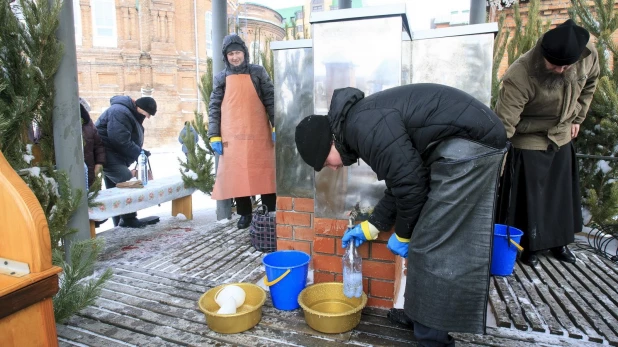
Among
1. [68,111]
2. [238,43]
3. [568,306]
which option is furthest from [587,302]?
[68,111]

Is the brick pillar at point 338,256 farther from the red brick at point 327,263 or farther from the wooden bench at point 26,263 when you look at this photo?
the wooden bench at point 26,263

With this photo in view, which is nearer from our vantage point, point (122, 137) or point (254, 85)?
point (254, 85)

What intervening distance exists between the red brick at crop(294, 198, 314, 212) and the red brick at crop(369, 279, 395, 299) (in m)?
0.74

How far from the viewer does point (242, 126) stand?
4.19m

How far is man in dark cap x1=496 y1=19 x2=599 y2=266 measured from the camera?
312 centimetres

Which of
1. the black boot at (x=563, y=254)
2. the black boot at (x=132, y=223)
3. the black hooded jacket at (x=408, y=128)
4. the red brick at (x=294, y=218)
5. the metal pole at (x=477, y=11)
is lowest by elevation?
the black boot at (x=132, y=223)

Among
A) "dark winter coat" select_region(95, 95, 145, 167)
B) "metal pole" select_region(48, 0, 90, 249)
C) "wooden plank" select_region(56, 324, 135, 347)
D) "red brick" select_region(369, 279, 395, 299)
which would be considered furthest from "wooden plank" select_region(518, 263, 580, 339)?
"dark winter coat" select_region(95, 95, 145, 167)

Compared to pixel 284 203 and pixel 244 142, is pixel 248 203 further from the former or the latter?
pixel 284 203

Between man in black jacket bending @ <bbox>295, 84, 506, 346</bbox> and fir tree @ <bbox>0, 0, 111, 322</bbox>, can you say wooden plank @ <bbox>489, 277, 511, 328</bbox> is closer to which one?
man in black jacket bending @ <bbox>295, 84, 506, 346</bbox>

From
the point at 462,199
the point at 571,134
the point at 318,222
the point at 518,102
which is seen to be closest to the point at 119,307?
the point at 318,222

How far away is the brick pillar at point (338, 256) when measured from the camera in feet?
8.43

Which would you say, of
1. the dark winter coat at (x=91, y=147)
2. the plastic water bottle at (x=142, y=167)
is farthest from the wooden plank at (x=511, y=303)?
the plastic water bottle at (x=142, y=167)

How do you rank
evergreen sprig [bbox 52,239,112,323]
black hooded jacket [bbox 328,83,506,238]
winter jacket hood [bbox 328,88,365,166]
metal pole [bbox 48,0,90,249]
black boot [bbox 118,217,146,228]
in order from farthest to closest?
black boot [bbox 118,217,146,228]
metal pole [bbox 48,0,90,249]
evergreen sprig [bbox 52,239,112,323]
winter jacket hood [bbox 328,88,365,166]
black hooded jacket [bbox 328,83,506,238]

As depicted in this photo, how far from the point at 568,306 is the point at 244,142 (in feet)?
10.1
